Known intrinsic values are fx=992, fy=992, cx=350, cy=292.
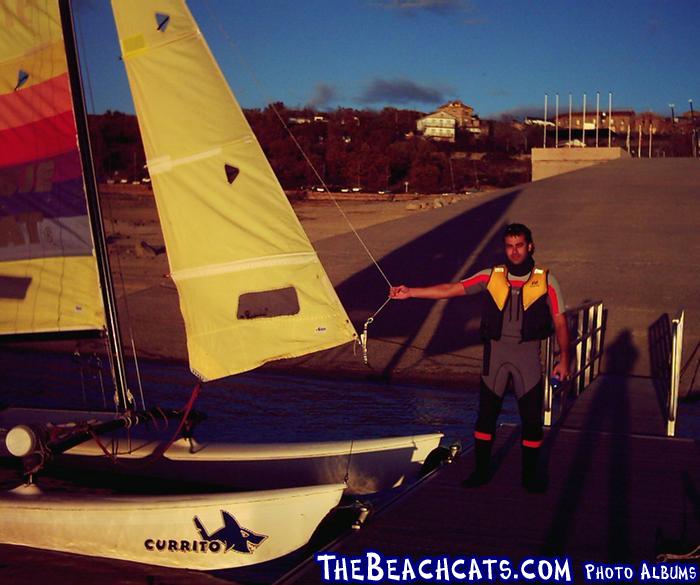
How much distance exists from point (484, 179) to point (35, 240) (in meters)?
62.9

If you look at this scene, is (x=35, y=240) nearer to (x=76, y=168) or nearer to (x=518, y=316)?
(x=76, y=168)

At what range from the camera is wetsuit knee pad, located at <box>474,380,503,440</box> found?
20.7 ft

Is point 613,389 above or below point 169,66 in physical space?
below

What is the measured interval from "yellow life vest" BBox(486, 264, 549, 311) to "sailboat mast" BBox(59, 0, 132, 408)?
3190mm

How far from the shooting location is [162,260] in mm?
27766

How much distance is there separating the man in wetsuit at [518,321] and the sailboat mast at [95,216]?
260 centimetres

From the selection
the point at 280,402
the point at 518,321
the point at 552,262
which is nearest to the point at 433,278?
the point at 552,262

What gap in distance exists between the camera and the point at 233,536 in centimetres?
670

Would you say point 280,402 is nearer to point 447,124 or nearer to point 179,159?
point 179,159

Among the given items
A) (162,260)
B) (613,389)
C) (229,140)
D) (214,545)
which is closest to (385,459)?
(214,545)

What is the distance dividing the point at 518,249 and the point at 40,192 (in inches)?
163

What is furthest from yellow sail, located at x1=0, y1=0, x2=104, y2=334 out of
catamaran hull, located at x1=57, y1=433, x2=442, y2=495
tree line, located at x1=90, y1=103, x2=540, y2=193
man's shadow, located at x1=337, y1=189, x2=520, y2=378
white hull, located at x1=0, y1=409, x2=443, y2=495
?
tree line, located at x1=90, y1=103, x2=540, y2=193

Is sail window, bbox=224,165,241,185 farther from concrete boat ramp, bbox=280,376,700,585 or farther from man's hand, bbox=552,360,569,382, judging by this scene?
man's hand, bbox=552,360,569,382

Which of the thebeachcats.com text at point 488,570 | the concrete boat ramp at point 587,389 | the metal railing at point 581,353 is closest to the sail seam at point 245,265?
the concrete boat ramp at point 587,389
